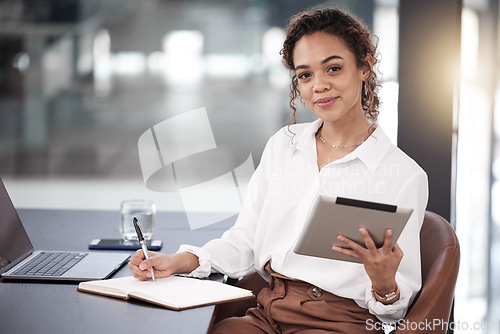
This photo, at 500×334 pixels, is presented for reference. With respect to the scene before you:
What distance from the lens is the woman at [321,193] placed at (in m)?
1.44

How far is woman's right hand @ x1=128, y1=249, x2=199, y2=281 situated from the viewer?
4.58ft

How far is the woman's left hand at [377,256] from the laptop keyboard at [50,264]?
2.21 ft

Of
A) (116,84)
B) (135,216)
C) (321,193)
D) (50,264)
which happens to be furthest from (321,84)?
(116,84)

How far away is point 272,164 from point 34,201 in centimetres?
415

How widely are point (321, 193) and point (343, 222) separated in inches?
14.0

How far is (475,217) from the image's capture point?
3256mm

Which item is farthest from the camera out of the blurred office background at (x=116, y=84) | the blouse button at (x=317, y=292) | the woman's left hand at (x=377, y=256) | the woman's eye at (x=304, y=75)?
the blurred office background at (x=116, y=84)

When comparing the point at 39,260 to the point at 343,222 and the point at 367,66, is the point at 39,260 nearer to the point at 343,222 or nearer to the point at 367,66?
the point at 343,222

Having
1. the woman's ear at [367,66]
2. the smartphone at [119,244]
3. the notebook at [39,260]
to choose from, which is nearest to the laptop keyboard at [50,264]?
the notebook at [39,260]

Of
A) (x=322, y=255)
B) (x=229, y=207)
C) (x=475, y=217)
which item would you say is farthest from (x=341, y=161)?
(x=229, y=207)

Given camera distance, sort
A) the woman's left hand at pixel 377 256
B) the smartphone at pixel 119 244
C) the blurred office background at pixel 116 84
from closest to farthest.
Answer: the woman's left hand at pixel 377 256 → the smartphone at pixel 119 244 → the blurred office background at pixel 116 84

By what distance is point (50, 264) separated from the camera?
4.95 feet

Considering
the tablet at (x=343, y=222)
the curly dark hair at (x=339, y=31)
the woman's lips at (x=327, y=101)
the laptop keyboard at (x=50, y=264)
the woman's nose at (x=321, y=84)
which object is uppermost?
the curly dark hair at (x=339, y=31)

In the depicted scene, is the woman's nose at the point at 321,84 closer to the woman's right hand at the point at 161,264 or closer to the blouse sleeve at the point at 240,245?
the blouse sleeve at the point at 240,245
